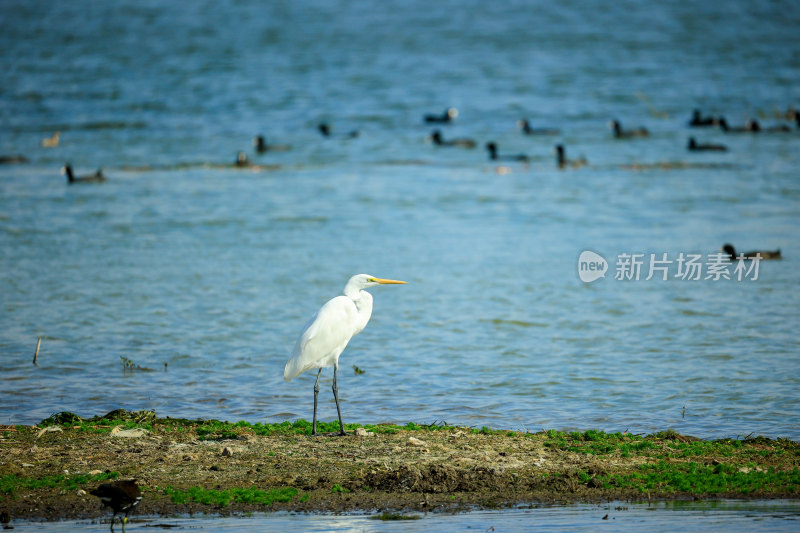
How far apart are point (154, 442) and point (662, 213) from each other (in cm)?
1569

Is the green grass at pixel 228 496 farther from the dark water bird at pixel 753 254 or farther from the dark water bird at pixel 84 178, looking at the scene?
the dark water bird at pixel 84 178

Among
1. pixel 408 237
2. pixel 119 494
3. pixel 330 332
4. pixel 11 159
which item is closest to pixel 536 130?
pixel 408 237

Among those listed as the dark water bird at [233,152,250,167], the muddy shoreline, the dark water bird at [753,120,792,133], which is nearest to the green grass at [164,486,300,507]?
the muddy shoreline

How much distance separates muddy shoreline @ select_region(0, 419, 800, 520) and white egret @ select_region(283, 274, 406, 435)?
0.61 m

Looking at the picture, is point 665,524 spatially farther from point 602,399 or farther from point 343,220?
point 343,220

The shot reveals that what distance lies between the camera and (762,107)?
4025 centimetres

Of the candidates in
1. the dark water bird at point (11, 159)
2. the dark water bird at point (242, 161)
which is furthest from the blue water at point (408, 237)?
the dark water bird at point (11, 159)

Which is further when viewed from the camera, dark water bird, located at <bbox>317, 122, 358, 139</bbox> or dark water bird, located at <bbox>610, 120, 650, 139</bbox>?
dark water bird, located at <bbox>317, 122, 358, 139</bbox>

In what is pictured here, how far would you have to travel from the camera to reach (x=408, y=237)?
20703 mm

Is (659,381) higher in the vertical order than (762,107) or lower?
lower

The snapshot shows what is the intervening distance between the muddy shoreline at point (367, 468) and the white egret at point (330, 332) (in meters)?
0.61

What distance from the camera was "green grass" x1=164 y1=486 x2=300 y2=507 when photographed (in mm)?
7504

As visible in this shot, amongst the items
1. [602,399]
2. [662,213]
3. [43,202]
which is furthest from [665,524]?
[43,202]

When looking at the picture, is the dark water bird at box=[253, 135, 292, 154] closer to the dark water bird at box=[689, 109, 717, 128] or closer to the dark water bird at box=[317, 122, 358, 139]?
the dark water bird at box=[317, 122, 358, 139]
